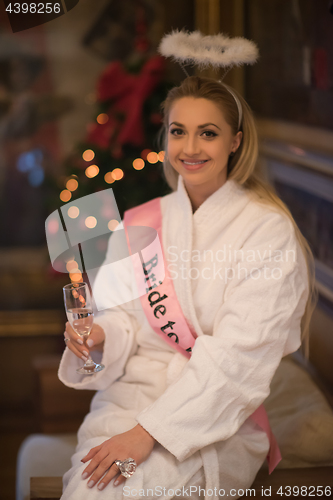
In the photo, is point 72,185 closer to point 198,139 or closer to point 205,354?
point 198,139

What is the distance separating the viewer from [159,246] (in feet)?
3.83

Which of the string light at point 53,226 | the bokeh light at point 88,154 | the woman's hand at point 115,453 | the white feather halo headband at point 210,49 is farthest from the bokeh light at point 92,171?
the woman's hand at point 115,453

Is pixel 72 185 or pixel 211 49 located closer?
pixel 211 49

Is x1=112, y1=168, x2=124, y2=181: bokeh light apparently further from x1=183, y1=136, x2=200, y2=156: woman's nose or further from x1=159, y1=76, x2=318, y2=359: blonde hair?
x1=183, y1=136, x2=200, y2=156: woman's nose

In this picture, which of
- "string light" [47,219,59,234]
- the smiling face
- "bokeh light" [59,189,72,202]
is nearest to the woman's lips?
the smiling face

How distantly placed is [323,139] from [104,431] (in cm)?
91

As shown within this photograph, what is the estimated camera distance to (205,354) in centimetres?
98

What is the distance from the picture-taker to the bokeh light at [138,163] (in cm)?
177

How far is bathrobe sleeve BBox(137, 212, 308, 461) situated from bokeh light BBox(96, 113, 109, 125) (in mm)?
991

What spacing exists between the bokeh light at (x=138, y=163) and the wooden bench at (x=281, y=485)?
1.06m

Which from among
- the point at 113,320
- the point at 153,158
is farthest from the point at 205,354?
the point at 153,158

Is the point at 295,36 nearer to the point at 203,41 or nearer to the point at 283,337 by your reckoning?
the point at 203,41

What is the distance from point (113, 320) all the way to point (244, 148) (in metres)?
0.52

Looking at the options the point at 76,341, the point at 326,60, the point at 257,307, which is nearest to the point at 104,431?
the point at 76,341
